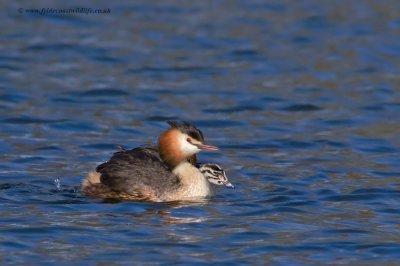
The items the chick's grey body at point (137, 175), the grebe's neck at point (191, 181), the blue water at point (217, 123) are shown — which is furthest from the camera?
the grebe's neck at point (191, 181)

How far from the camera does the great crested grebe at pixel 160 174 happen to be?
41.0 feet

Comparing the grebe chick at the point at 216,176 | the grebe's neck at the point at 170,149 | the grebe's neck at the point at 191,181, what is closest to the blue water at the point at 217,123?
the grebe chick at the point at 216,176

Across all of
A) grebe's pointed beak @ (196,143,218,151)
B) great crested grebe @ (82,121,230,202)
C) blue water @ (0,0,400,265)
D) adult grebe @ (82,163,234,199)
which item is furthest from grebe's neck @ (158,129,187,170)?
blue water @ (0,0,400,265)

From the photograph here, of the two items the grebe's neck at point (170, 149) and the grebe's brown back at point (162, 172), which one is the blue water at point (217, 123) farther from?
the grebe's neck at point (170, 149)

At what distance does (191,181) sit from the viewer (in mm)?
12641

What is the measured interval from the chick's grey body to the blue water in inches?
7.3

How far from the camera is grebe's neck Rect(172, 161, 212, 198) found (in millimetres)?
12625

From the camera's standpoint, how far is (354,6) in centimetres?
2342

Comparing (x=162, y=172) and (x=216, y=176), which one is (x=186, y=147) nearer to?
(x=162, y=172)

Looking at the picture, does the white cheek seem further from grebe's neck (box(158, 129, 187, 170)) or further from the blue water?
the blue water

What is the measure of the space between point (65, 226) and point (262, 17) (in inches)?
469

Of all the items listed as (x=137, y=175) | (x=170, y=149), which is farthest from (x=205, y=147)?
(x=137, y=175)

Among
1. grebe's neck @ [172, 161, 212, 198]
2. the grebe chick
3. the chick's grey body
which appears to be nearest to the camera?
the chick's grey body

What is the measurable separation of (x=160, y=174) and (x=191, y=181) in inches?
12.1
